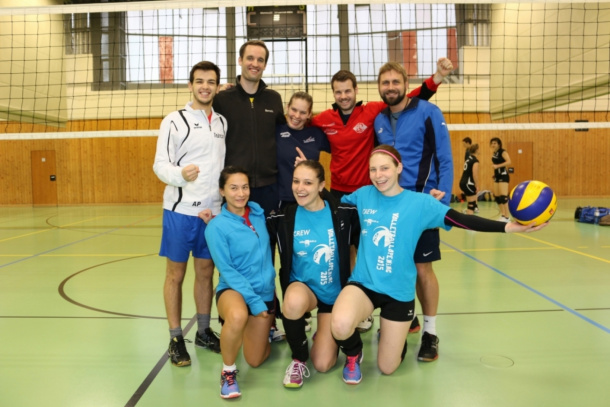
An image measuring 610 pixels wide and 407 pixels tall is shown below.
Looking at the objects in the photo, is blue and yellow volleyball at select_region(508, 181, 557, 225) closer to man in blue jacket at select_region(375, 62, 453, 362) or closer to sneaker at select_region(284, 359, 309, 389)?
man in blue jacket at select_region(375, 62, 453, 362)

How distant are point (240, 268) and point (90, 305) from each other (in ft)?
6.74

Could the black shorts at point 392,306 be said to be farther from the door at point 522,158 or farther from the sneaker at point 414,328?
the door at point 522,158

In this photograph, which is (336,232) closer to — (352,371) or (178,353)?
(352,371)

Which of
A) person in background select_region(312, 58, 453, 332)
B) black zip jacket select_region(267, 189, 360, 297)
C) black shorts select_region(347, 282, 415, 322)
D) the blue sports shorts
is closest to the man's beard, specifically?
person in background select_region(312, 58, 453, 332)

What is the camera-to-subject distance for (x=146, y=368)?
2.86 meters

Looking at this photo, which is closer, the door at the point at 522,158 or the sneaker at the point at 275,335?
the sneaker at the point at 275,335

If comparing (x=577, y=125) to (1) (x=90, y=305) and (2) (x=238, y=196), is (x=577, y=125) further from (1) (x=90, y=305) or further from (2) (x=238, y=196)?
(1) (x=90, y=305)

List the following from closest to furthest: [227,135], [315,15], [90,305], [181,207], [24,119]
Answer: [181,207], [227,135], [90,305], [24,119], [315,15]

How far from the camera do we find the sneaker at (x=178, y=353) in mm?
2889

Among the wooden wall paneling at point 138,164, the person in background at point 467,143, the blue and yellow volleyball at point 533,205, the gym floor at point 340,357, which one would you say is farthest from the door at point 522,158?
the blue and yellow volleyball at point 533,205

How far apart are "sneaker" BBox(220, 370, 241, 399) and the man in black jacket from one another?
117 cm

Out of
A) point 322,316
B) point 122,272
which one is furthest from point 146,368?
point 122,272

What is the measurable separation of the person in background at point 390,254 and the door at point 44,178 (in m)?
15.0

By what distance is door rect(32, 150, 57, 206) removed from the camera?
15.2 metres
